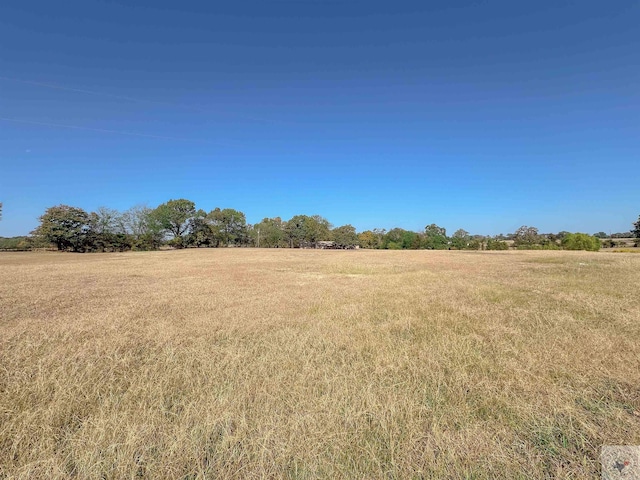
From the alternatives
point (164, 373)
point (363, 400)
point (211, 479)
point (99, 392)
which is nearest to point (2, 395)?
point (99, 392)

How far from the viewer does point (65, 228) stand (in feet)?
175

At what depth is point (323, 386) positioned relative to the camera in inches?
156

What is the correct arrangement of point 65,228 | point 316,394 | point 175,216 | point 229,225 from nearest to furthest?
point 316,394 < point 65,228 < point 175,216 < point 229,225

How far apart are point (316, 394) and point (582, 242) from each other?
2938 inches

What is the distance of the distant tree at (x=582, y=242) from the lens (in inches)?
2148

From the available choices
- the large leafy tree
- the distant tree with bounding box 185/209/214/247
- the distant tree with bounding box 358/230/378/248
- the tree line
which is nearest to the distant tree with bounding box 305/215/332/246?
the tree line

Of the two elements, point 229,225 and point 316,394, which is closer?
point 316,394

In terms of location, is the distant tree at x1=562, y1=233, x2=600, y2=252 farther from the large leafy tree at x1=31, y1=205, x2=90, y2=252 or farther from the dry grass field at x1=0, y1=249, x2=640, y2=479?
the large leafy tree at x1=31, y1=205, x2=90, y2=252

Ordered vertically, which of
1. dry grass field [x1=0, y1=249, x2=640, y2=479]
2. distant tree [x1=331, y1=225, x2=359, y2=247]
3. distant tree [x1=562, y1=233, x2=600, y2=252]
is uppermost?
distant tree [x1=331, y1=225, x2=359, y2=247]

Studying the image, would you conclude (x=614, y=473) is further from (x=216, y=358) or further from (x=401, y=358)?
(x=216, y=358)

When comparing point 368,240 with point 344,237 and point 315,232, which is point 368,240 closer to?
point 344,237

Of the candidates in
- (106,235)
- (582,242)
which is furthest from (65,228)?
(582,242)

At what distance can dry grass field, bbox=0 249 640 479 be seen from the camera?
264cm

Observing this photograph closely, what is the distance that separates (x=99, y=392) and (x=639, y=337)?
10230mm
